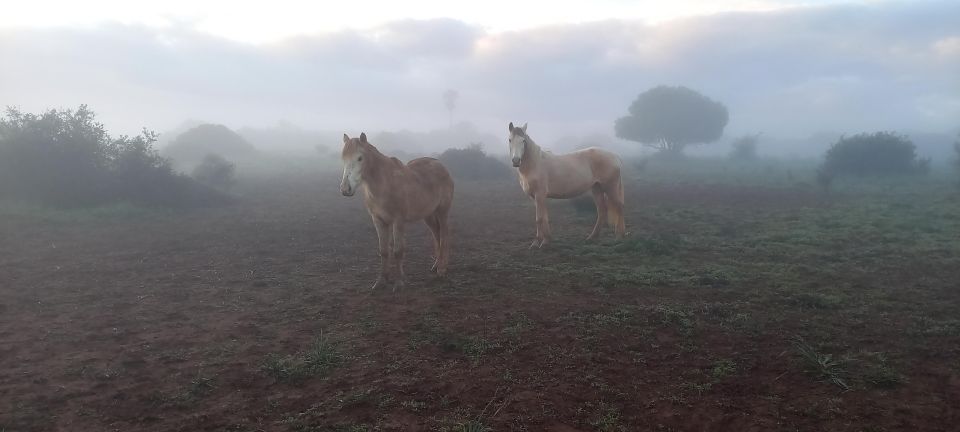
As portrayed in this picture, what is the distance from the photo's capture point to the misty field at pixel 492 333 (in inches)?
161

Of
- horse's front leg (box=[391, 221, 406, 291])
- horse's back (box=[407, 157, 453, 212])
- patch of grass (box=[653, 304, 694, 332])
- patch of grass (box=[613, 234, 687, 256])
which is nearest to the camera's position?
patch of grass (box=[653, 304, 694, 332])

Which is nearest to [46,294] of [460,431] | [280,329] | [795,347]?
[280,329]

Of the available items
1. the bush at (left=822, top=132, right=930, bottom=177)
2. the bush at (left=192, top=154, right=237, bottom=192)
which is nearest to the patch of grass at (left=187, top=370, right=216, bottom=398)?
the bush at (left=192, top=154, right=237, bottom=192)

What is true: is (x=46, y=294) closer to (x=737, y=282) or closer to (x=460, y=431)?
(x=460, y=431)

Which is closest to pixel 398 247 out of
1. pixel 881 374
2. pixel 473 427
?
pixel 473 427

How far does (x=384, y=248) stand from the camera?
308 inches

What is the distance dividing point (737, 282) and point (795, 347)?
267cm

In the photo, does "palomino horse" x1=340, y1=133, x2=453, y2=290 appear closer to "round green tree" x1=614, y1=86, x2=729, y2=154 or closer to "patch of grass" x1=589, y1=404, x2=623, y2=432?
"patch of grass" x1=589, y1=404, x2=623, y2=432

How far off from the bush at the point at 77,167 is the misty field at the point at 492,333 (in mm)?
4707

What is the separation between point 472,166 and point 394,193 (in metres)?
22.9

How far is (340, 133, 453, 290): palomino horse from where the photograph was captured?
285 inches

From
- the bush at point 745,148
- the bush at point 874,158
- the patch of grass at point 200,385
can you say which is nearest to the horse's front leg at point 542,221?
the patch of grass at point 200,385

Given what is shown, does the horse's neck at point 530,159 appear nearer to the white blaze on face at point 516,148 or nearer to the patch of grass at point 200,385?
the white blaze on face at point 516,148

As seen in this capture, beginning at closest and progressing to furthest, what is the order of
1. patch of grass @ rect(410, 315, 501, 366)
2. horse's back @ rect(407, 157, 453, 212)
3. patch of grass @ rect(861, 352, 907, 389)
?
patch of grass @ rect(861, 352, 907, 389), patch of grass @ rect(410, 315, 501, 366), horse's back @ rect(407, 157, 453, 212)
